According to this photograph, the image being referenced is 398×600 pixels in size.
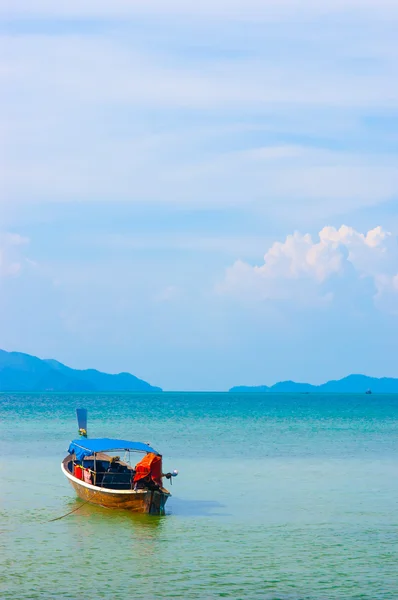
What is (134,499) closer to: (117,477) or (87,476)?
(117,477)

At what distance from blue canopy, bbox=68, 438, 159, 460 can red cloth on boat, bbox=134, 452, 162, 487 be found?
3184mm

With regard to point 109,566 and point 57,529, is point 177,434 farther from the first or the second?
point 109,566

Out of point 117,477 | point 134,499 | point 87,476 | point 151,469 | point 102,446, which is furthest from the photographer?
point 102,446

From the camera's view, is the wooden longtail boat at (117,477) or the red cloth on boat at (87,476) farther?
the red cloth on boat at (87,476)

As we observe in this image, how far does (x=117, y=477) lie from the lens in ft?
127

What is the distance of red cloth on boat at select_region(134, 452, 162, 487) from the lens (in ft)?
114

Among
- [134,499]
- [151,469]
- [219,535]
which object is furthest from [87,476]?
[219,535]

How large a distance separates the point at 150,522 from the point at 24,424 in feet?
222

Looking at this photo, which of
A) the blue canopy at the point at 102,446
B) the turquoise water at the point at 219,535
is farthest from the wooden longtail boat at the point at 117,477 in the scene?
the turquoise water at the point at 219,535

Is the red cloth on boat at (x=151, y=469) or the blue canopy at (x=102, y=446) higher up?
the blue canopy at (x=102, y=446)

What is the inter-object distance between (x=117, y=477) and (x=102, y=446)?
1.64 meters

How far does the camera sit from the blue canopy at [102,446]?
38.8 m

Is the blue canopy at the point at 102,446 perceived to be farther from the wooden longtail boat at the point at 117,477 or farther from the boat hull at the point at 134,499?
the boat hull at the point at 134,499

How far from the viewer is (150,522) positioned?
34125 millimetres
